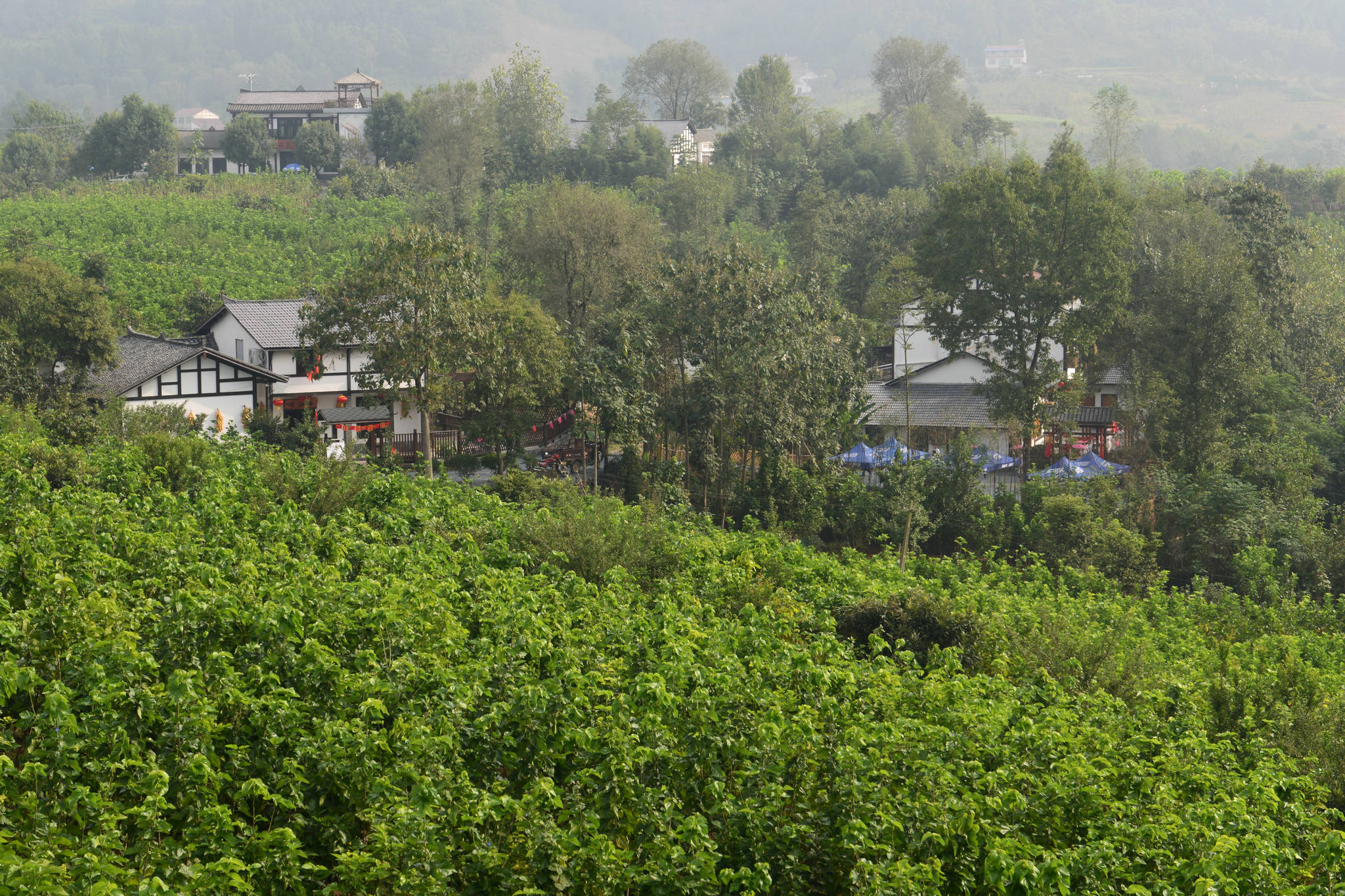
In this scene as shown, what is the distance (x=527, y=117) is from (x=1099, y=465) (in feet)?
153

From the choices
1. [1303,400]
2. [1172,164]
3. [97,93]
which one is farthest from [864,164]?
[97,93]

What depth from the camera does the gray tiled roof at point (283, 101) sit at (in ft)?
247

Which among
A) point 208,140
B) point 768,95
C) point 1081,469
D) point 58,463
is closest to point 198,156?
point 208,140

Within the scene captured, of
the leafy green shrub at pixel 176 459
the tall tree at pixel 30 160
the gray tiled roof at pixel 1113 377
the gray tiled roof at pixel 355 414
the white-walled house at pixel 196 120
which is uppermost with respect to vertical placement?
the white-walled house at pixel 196 120

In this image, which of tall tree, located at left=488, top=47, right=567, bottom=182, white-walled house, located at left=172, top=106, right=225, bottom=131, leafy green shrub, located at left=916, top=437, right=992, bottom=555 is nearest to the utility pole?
leafy green shrub, located at left=916, top=437, right=992, bottom=555

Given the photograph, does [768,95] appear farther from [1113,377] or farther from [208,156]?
[1113,377]

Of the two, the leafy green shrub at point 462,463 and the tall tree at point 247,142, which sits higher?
the tall tree at point 247,142

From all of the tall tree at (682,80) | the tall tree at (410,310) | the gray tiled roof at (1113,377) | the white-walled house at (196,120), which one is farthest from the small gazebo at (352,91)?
the gray tiled roof at (1113,377)

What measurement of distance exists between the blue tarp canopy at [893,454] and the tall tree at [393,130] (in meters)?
42.7

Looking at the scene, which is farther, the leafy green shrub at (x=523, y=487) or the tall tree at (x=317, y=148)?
the tall tree at (x=317, y=148)

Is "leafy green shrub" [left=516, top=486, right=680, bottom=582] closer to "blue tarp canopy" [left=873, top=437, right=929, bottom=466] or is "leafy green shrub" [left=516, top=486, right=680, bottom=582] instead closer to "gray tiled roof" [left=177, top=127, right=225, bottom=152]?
"blue tarp canopy" [left=873, top=437, right=929, bottom=466]

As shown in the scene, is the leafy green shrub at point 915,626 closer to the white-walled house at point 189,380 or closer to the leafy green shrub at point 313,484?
the leafy green shrub at point 313,484

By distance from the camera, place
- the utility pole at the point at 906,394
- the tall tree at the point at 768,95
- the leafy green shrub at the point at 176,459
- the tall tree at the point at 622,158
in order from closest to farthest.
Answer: the leafy green shrub at the point at 176,459 < the utility pole at the point at 906,394 < the tall tree at the point at 622,158 < the tall tree at the point at 768,95

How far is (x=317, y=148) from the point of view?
66938 mm
